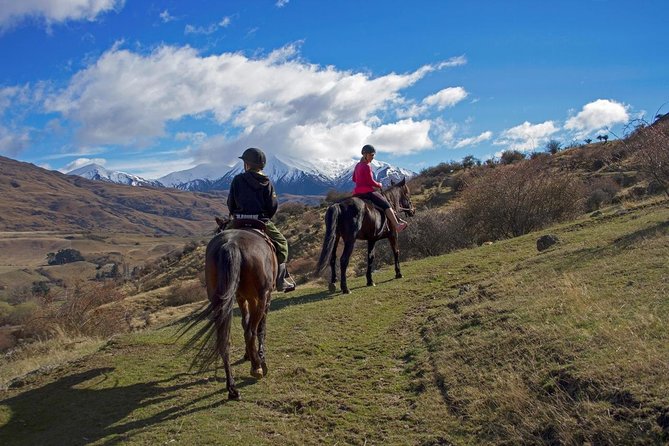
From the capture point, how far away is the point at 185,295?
1161 inches

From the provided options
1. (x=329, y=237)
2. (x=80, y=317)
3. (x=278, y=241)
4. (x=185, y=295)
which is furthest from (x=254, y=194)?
(x=185, y=295)

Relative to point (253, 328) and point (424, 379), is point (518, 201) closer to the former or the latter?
point (424, 379)

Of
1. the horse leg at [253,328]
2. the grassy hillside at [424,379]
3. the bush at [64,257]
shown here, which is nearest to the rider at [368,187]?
the grassy hillside at [424,379]

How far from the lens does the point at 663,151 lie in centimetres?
1391

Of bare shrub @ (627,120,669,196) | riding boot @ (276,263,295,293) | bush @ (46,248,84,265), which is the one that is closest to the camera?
riding boot @ (276,263,295,293)

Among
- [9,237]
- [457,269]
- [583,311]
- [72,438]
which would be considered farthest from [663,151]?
[9,237]

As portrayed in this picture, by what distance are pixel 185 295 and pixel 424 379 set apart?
2557cm

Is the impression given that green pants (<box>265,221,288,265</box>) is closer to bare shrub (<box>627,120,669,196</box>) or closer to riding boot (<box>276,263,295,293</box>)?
riding boot (<box>276,263,295,293</box>)

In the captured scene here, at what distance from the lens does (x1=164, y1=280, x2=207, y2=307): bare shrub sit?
29172mm

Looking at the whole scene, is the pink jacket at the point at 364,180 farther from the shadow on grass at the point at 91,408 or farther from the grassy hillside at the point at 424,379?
the shadow on grass at the point at 91,408

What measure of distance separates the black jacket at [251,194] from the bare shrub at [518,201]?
1547 centimetres

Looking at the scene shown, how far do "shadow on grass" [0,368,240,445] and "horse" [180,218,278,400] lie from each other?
558mm

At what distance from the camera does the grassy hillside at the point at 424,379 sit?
180 inches

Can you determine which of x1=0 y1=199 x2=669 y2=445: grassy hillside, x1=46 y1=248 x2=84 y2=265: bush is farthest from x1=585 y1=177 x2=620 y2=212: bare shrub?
x1=46 y1=248 x2=84 y2=265: bush
